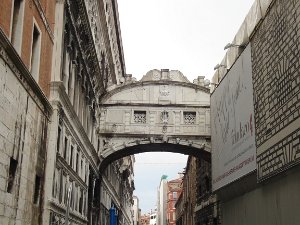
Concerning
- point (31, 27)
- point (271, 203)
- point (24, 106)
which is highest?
point (31, 27)

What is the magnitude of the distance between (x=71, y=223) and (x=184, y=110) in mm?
11882

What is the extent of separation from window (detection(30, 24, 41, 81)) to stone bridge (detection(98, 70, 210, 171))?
14323mm

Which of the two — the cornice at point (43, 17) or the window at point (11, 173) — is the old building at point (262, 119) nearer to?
the cornice at point (43, 17)

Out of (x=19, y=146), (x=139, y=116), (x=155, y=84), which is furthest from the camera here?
(x=155, y=84)

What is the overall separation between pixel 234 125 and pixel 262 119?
346 cm

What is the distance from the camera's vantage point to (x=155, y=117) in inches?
1121

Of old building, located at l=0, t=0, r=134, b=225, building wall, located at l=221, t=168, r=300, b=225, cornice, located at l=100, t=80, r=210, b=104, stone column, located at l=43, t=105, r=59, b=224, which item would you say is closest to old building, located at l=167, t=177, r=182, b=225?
cornice, located at l=100, t=80, r=210, b=104

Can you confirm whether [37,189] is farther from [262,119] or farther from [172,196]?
[172,196]

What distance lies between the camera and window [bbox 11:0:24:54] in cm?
1177

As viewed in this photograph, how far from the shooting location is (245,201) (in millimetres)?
17344

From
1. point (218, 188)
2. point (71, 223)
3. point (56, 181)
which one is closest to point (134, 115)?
point (218, 188)

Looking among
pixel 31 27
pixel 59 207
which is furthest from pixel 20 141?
pixel 59 207

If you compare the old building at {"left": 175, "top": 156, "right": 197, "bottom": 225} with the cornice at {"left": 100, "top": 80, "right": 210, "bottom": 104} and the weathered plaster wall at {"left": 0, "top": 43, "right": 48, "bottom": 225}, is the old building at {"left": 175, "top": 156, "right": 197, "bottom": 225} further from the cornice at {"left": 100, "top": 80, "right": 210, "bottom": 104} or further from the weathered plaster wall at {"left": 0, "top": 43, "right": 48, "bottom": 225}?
the weathered plaster wall at {"left": 0, "top": 43, "right": 48, "bottom": 225}

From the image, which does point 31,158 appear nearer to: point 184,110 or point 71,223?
point 71,223
